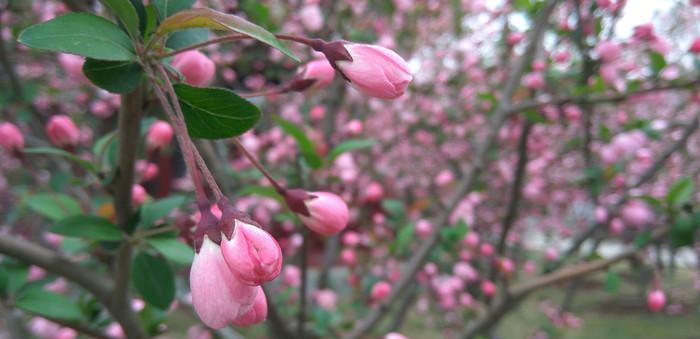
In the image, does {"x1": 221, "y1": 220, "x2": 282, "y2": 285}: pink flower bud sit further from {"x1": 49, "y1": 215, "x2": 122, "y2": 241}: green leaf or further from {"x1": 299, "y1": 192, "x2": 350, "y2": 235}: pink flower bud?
{"x1": 49, "y1": 215, "x2": 122, "y2": 241}: green leaf

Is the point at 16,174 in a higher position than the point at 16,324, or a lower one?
lower

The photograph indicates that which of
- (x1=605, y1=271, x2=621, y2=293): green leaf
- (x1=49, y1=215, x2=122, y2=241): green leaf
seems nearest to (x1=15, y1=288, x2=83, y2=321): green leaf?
(x1=49, y1=215, x2=122, y2=241): green leaf

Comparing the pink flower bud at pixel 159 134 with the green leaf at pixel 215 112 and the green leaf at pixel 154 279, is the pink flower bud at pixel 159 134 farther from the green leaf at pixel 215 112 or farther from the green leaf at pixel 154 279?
the green leaf at pixel 215 112

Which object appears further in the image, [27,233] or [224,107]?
[27,233]

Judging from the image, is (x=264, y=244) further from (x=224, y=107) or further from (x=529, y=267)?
(x=529, y=267)

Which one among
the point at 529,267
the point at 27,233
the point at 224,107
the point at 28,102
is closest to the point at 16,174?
the point at 27,233

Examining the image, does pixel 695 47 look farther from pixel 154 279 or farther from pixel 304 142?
pixel 154 279
